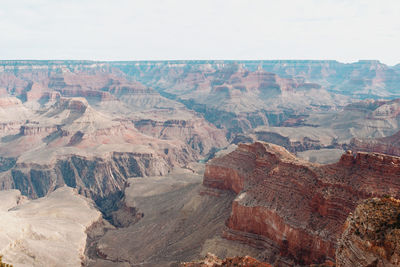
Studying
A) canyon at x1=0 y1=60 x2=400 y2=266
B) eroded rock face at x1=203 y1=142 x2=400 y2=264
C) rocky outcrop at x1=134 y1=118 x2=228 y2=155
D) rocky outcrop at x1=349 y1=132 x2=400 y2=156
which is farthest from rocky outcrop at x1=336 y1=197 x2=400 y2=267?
rocky outcrop at x1=134 y1=118 x2=228 y2=155

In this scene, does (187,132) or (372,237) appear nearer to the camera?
(372,237)

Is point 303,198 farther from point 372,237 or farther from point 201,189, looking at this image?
point 372,237

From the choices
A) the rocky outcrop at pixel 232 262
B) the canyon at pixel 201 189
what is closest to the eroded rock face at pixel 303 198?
the canyon at pixel 201 189

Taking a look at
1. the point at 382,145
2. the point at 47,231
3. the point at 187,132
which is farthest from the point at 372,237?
the point at 187,132

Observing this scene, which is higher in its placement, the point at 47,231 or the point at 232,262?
the point at 232,262

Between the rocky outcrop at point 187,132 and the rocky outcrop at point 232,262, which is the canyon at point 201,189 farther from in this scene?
the rocky outcrop at point 187,132

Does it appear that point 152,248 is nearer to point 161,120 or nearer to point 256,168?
point 256,168

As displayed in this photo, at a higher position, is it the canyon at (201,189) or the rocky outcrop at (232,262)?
the rocky outcrop at (232,262)

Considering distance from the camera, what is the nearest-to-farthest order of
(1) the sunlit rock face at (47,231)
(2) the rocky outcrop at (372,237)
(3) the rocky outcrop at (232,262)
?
(2) the rocky outcrop at (372,237) → (3) the rocky outcrop at (232,262) → (1) the sunlit rock face at (47,231)
